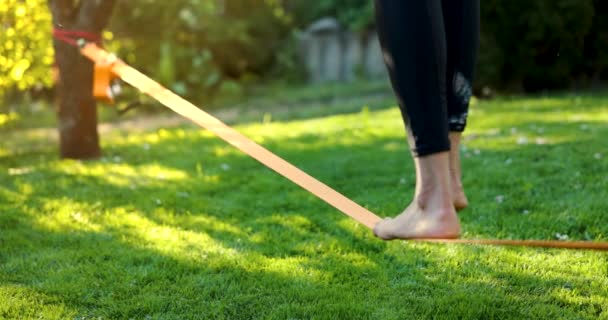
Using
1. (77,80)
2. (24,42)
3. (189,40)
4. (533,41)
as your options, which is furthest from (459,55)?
(189,40)

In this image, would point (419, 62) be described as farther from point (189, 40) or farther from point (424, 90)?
point (189, 40)

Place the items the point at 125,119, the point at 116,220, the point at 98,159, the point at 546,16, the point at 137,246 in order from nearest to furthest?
the point at 137,246, the point at 116,220, the point at 98,159, the point at 546,16, the point at 125,119

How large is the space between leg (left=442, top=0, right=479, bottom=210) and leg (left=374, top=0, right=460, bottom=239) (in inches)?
8.1

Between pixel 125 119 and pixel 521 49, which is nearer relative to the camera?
pixel 521 49

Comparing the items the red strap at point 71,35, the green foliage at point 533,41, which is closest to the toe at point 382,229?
the red strap at point 71,35

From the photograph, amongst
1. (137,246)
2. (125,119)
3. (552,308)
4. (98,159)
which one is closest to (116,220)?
(137,246)

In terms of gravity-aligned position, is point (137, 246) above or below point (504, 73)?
Result: above

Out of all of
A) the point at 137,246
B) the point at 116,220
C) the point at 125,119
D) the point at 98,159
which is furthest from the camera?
the point at 125,119

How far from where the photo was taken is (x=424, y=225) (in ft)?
6.43

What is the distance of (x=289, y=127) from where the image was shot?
6184 mm

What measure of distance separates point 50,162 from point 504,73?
14.3ft

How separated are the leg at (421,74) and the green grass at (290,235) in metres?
0.52

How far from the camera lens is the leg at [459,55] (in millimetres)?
2037

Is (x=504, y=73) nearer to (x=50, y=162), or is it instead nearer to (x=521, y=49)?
(x=521, y=49)
